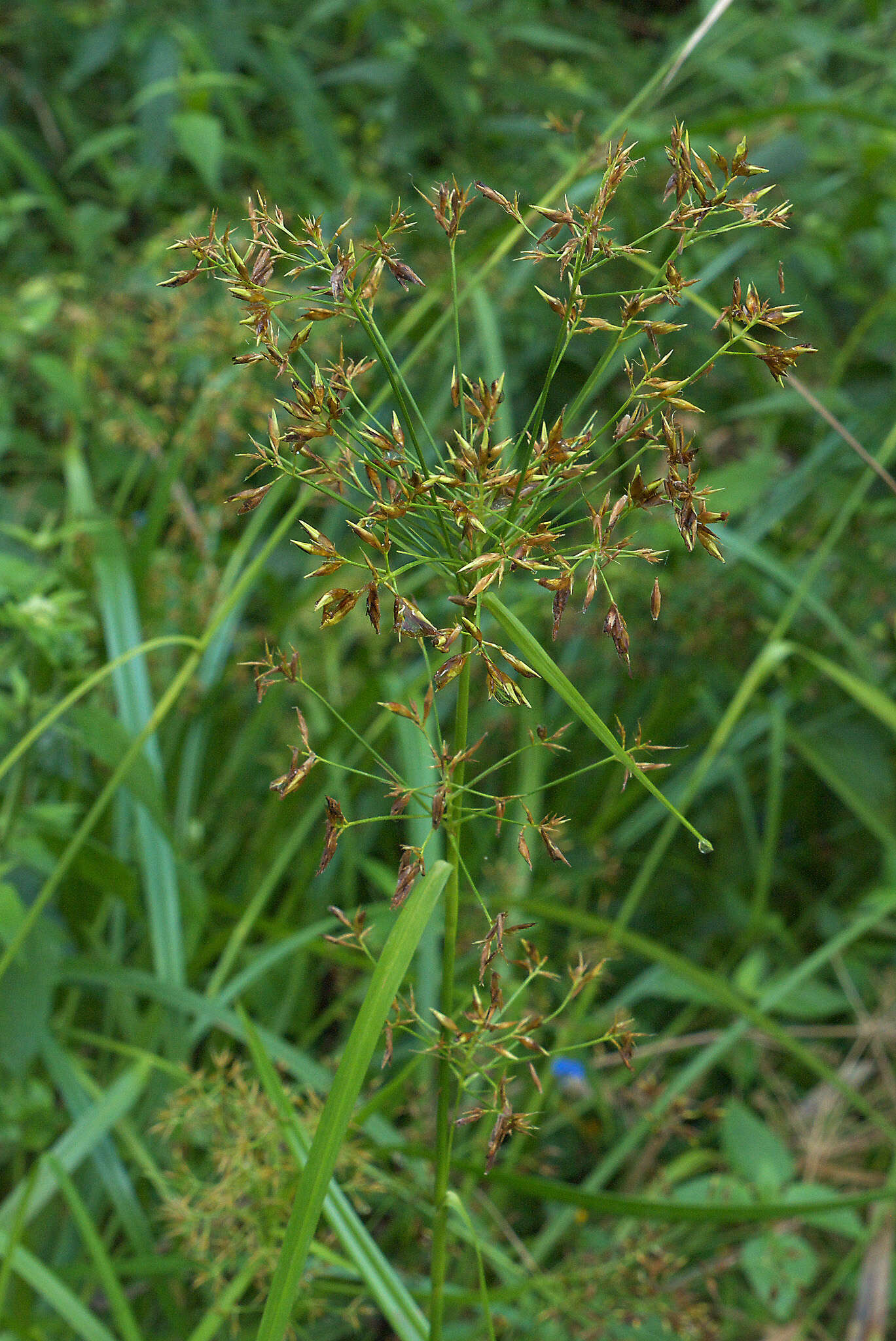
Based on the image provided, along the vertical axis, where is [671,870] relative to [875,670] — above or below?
below

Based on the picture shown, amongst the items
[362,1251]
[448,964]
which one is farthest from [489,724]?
[448,964]

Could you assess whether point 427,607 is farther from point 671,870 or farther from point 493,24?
point 493,24

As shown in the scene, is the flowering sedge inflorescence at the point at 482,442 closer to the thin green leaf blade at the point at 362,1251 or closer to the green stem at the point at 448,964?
the green stem at the point at 448,964

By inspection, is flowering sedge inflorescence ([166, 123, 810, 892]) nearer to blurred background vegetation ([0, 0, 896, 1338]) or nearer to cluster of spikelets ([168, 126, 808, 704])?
cluster of spikelets ([168, 126, 808, 704])

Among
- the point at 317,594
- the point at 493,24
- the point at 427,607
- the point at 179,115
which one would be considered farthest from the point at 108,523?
the point at 493,24

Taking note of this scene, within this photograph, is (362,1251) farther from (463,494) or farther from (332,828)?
(463,494)

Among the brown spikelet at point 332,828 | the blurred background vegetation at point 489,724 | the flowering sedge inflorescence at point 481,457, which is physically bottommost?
the blurred background vegetation at point 489,724

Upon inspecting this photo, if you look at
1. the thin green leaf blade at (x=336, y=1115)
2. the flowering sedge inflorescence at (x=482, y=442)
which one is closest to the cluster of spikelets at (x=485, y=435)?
the flowering sedge inflorescence at (x=482, y=442)

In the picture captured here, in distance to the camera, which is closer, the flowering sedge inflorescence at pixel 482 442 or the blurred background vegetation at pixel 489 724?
the flowering sedge inflorescence at pixel 482 442
